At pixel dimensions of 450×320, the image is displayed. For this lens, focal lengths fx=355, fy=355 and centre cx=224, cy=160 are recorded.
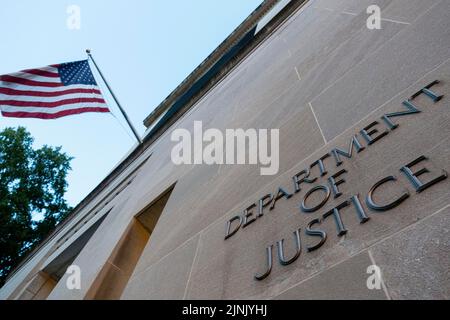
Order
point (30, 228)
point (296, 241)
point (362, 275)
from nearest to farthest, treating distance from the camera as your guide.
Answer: point (362, 275), point (296, 241), point (30, 228)

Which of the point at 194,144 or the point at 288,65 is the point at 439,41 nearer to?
the point at 288,65

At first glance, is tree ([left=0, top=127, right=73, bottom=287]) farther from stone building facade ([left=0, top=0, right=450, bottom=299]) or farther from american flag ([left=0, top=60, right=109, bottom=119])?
stone building facade ([left=0, top=0, right=450, bottom=299])

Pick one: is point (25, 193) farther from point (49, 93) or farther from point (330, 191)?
point (330, 191)

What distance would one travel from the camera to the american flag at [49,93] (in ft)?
26.4

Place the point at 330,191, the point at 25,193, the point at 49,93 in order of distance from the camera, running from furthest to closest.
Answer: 1. the point at 25,193
2. the point at 49,93
3. the point at 330,191

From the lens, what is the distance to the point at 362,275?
1880 mm

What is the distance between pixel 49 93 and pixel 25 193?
11999mm

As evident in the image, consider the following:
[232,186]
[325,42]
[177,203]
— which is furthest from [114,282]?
[325,42]

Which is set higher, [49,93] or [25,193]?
[25,193]

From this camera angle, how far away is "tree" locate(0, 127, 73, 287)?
16.8 m

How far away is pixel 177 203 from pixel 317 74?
8.65 feet

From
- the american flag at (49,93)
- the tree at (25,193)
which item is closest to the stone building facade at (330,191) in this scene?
the american flag at (49,93)

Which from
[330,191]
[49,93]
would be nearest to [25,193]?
[49,93]

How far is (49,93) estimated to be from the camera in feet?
27.7
